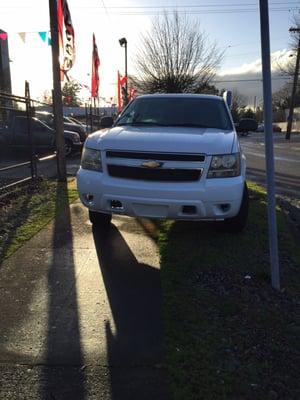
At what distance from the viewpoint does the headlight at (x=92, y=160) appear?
19.1 feet

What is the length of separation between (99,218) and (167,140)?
1.57 m

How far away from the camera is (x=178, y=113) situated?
691 cm

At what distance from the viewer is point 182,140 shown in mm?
5621

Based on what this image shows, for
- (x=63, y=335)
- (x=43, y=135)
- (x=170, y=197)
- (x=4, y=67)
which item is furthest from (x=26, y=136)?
(x=4, y=67)

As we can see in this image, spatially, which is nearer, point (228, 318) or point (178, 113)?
point (228, 318)

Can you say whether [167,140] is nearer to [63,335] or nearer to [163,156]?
[163,156]

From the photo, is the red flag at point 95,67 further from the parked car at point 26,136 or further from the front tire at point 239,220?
the front tire at point 239,220

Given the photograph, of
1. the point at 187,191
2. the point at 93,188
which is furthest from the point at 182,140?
the point at 93,188

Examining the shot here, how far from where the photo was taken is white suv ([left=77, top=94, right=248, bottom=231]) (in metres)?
5.47

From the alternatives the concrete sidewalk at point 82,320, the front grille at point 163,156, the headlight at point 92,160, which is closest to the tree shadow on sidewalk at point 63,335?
the concrete sidewalk at point 82,320

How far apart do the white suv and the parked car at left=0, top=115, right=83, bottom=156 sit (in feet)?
16.0

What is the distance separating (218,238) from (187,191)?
3.52 ft

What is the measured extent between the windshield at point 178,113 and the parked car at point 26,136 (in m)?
3.81

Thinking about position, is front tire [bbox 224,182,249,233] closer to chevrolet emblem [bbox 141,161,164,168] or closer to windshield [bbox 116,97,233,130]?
windshield [bbox 116,97,233,130]
